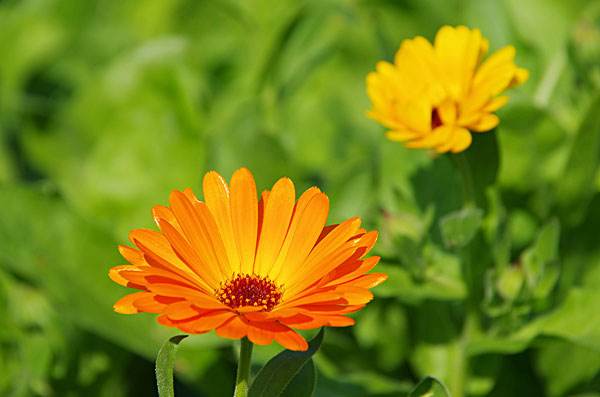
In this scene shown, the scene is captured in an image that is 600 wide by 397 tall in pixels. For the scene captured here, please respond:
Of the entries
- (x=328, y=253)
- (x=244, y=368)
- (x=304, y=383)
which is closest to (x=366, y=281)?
(x=328, y=253)

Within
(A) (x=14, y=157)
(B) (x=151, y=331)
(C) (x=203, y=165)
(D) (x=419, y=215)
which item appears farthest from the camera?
(A) (x=14, y=157)

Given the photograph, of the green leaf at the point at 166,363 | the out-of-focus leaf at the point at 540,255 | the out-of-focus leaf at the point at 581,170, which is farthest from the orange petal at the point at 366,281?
the out-of-focus leaf at the point at 581,170

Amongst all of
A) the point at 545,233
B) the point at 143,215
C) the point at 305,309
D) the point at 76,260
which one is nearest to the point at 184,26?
the point at 143,215

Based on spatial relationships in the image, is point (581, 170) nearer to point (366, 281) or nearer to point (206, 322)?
point (366, 281)

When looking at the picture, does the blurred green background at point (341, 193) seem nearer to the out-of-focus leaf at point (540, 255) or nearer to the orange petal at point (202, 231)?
the out-of-focus leaf at point (540, 255)

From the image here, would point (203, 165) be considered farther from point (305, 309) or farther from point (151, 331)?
point (305, 309)

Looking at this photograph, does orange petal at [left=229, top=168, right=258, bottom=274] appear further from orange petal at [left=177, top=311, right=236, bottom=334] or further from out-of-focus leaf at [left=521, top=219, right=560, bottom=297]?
out-of-focus leaf at [left=521, top=219, right=560, bottom=297]
